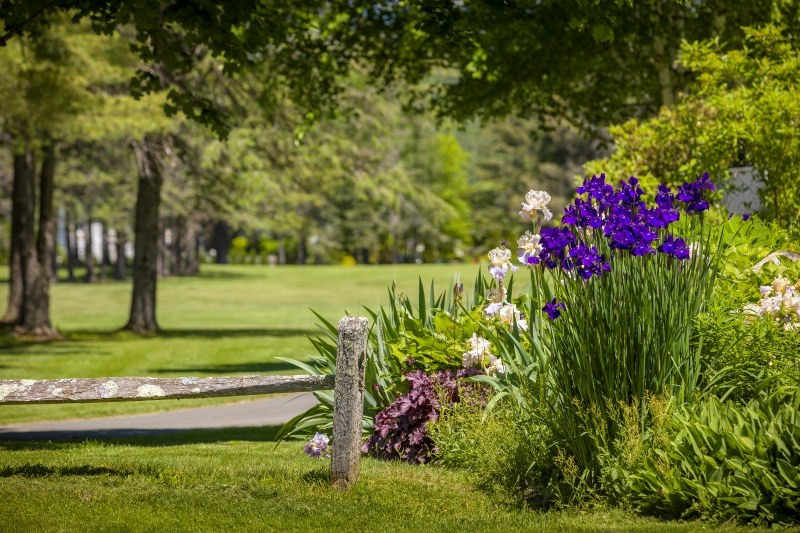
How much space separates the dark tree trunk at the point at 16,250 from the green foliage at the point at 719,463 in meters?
21.1

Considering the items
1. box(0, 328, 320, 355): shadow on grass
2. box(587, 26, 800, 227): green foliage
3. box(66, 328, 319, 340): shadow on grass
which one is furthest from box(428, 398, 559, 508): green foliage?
box(66, 328, 319, 340): shadow on grass

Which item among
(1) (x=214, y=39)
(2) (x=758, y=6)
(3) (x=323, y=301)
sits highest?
(2) (x=758, y=6)

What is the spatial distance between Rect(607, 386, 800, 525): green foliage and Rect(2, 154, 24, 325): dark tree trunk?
21120mm

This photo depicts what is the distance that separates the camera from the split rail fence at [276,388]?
7.27m

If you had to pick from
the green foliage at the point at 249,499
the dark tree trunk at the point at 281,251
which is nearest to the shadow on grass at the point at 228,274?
the dark tree trunk at the point at 281,251

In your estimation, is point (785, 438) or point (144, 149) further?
point (144, 149)

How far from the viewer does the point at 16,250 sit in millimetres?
26453

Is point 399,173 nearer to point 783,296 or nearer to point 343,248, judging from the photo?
point 783,296

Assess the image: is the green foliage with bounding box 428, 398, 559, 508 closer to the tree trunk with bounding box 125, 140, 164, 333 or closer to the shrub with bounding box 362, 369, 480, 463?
the shrub with bounding box 362, 369, 480, 463

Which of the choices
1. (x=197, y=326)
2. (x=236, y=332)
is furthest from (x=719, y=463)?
(x=197, y=326)

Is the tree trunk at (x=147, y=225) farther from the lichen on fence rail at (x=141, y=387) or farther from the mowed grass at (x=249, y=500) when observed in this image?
the lichen on fence rail at (x=141, y=387)

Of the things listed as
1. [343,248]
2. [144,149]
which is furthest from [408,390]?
[343,248]

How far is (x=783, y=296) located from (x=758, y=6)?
10763mm

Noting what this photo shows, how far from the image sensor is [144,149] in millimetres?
25625
